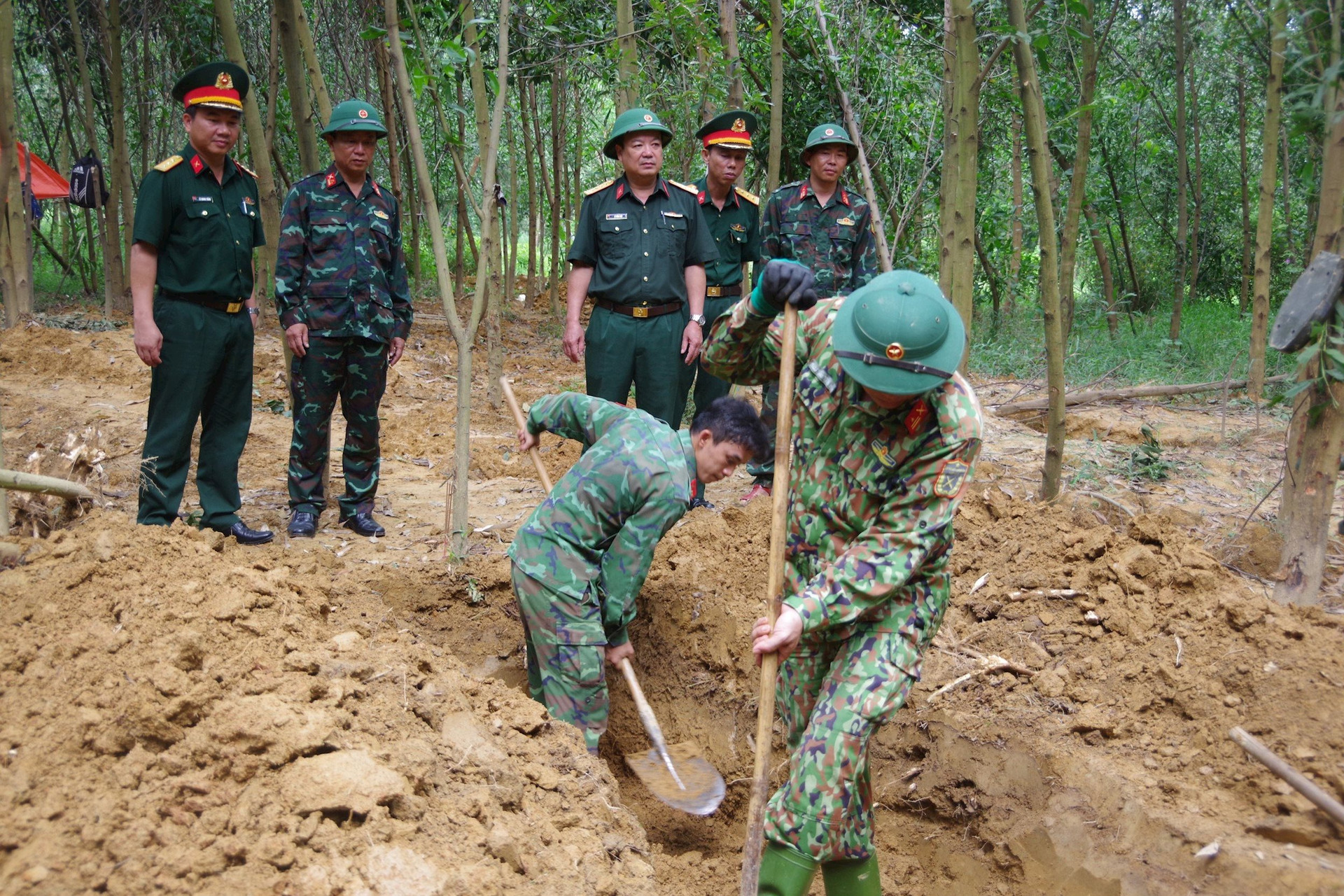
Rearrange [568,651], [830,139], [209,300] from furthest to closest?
[830,139] → [209,300] → [568,651]

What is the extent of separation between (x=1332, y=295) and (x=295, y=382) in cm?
412

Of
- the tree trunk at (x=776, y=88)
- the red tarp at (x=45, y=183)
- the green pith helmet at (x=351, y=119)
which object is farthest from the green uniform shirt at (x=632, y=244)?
the red tarp at (x=45, y=183)

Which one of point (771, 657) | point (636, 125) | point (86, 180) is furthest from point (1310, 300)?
point (86, 180)

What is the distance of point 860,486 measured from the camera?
8.10 ft

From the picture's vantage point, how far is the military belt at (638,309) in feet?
15.2

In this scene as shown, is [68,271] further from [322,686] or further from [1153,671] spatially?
[1153,671]

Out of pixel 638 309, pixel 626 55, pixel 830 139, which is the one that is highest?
pixel 626 55

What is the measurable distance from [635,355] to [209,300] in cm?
189

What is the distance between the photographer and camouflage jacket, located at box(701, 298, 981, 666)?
7.50 feet

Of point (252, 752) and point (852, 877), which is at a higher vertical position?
point (252, 752)

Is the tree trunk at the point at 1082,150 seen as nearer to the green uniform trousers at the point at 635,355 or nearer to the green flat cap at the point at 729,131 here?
the green flat cap at the point at 729,131

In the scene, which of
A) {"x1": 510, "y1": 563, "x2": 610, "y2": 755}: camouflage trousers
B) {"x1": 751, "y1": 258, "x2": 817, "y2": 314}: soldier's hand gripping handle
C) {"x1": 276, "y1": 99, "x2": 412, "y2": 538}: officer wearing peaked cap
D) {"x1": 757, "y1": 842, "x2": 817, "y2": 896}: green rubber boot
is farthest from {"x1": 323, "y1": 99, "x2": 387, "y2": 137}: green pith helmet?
{"x1": 757, "y1": 842, "x2": 817, "y2": 896}: green rubber boot

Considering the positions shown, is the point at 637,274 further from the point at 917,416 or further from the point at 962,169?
the point at 917,416

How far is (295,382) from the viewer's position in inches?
178
